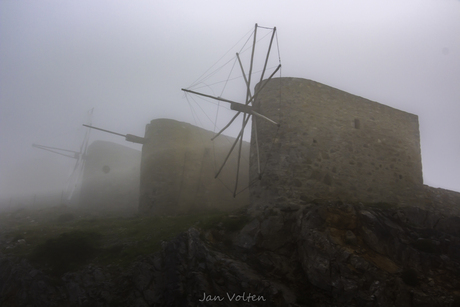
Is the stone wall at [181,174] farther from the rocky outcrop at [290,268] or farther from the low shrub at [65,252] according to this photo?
the rocky outcrop at [290,268]

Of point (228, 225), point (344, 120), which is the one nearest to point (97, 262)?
point (228, 225)

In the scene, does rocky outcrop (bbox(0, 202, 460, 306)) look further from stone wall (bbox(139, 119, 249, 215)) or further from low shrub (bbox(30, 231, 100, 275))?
stone wall (bbox(139, 119, 249, 215))

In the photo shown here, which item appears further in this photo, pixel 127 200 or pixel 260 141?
pixel 127 200

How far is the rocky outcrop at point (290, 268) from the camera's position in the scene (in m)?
8.49

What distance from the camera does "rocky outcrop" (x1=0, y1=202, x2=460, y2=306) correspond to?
8.49 metres

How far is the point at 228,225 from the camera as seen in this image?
39.1 feet

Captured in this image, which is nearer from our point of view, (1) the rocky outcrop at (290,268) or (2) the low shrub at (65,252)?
(1) the rocky outcrop at (290,268)

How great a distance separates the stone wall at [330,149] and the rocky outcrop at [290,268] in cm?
194

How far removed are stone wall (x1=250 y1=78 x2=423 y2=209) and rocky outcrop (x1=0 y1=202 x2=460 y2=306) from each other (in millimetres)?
1940

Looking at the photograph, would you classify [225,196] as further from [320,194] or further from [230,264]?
→ [230,264]

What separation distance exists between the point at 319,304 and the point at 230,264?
10.0 feet
